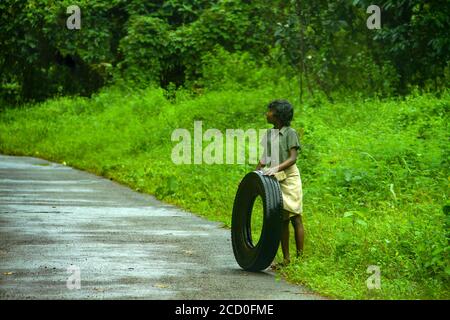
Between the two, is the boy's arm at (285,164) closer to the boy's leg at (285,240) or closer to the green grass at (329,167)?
the boy's leg at (285,240)

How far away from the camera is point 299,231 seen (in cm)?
1034

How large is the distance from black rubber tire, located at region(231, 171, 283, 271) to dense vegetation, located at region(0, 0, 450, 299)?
0.32 metres

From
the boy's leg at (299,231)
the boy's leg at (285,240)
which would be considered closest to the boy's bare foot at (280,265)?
the boy's leg at (285,240)

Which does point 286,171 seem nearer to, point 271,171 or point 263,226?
point 271,171

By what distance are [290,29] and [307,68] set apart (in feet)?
3.58

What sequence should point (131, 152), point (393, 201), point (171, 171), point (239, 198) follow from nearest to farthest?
point (239, 198) → point (393, 201) → point (171, 171) → point (131, 152)

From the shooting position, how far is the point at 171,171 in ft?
63.5

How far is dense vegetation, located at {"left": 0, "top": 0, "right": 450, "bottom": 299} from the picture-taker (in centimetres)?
1055

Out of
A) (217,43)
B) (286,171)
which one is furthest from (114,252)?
(217,43)

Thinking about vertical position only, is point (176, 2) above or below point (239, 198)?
above

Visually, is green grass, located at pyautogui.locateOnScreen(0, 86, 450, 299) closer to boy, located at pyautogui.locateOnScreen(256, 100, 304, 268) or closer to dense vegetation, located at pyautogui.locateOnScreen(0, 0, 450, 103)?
boy, located at pyautogui.locateOnScreen(256, 100, 304, 268)

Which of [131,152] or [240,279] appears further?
[131,152]

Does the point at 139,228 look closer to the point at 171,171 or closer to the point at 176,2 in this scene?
the point at 171,171
